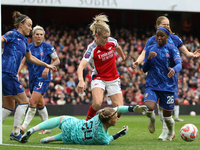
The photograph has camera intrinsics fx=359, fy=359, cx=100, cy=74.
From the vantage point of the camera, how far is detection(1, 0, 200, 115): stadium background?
1841 cm

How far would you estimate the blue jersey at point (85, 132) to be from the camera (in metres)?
5.40

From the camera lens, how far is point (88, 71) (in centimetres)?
1978

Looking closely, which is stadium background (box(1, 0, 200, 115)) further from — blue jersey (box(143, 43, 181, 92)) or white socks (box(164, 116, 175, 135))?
blue jersey (box(143, 43, 181, 92))

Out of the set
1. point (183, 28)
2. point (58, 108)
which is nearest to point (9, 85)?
point (58, 108)

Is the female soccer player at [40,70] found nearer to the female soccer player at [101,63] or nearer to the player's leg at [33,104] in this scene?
the player's leg at [33,104]

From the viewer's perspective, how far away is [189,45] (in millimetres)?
23734

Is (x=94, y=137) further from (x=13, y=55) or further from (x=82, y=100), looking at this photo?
(x=82, y=100)

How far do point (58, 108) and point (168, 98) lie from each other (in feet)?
36.7

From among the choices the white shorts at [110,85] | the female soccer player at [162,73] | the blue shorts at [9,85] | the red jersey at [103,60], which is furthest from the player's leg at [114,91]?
the blue shorts at [9,85]

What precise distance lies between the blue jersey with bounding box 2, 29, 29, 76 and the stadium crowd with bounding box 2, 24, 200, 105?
11.6m

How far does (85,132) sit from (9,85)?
5.40 ft

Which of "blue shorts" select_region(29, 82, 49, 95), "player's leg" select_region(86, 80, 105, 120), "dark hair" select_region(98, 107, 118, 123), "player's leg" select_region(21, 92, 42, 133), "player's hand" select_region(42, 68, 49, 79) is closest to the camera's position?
"dark hair" select_region(98, 107, 118, 123)

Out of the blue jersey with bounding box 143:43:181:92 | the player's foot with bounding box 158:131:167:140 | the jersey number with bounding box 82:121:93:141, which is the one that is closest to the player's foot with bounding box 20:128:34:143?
the jersey number with bounding box 82:121:93:141

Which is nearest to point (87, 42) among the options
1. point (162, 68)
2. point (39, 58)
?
point (39, 58)
